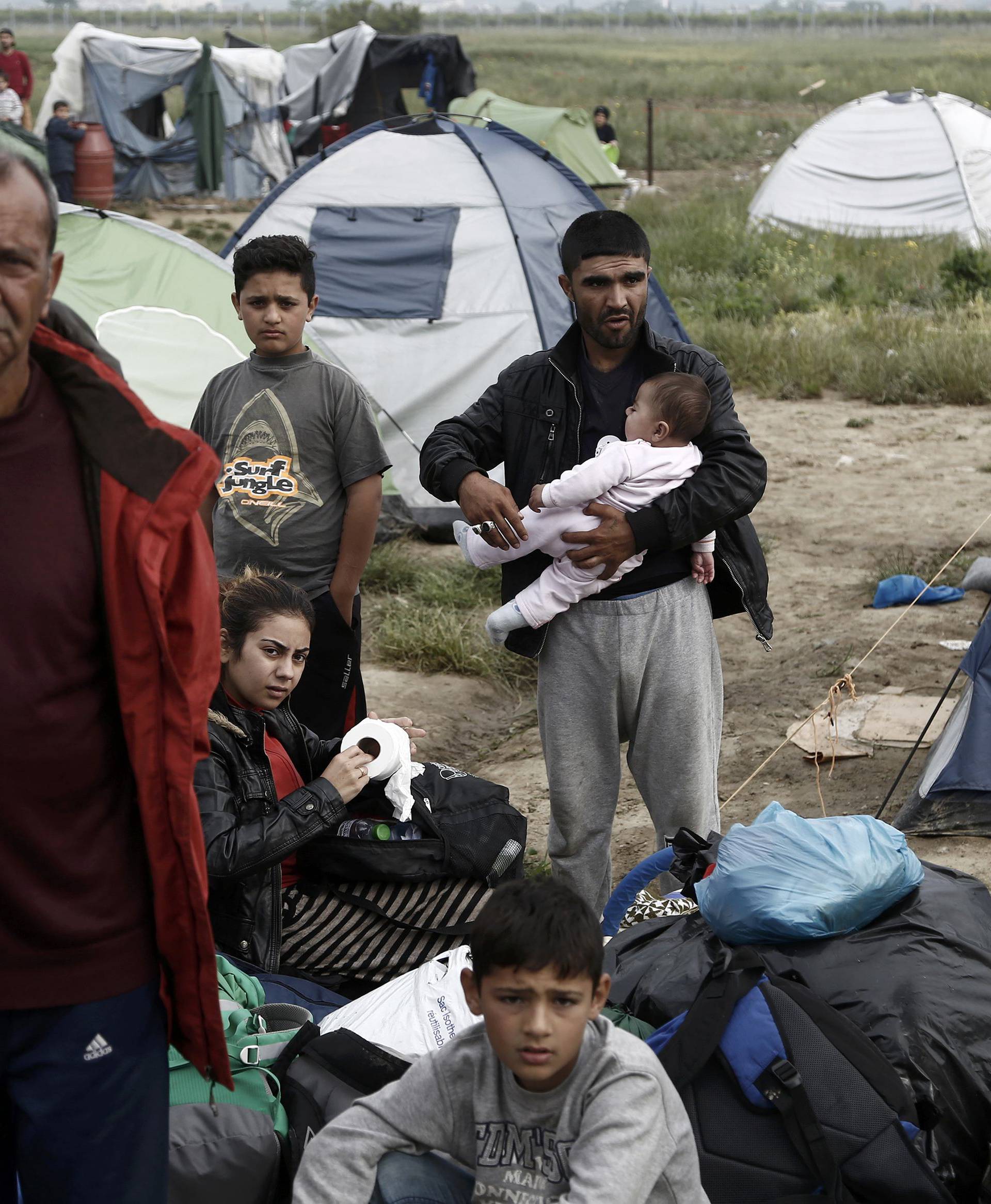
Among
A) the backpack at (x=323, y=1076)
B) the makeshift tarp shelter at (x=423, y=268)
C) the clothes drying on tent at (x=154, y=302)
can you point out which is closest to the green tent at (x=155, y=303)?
the clothes drying on tent at (x=154, y=302)

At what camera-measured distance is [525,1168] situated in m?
1.97

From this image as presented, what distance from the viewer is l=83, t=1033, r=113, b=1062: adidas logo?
1.66 meters

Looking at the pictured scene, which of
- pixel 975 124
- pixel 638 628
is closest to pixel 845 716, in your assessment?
pixel 638 628

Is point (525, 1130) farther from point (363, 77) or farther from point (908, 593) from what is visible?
point (363, 77)

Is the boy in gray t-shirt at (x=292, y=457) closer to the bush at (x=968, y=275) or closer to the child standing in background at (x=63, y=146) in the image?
the bush at (x=968, y=275)

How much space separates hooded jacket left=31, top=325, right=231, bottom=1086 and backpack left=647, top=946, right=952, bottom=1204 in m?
0.91

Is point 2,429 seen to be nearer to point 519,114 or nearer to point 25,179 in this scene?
point 25,179

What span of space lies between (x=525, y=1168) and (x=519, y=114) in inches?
692

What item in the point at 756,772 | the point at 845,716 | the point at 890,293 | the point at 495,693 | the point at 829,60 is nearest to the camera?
the point at 756,772

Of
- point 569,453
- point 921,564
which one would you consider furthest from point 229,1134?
point 921,564

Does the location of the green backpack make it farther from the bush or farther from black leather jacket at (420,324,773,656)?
the bush

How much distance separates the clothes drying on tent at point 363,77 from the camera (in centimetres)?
2042

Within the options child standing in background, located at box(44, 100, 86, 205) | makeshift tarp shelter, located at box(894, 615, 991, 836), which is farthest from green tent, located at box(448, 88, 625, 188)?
makeshift tarp shelter, located at box(894, 615, 991, 836)

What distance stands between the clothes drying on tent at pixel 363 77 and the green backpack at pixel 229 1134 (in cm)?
1966
